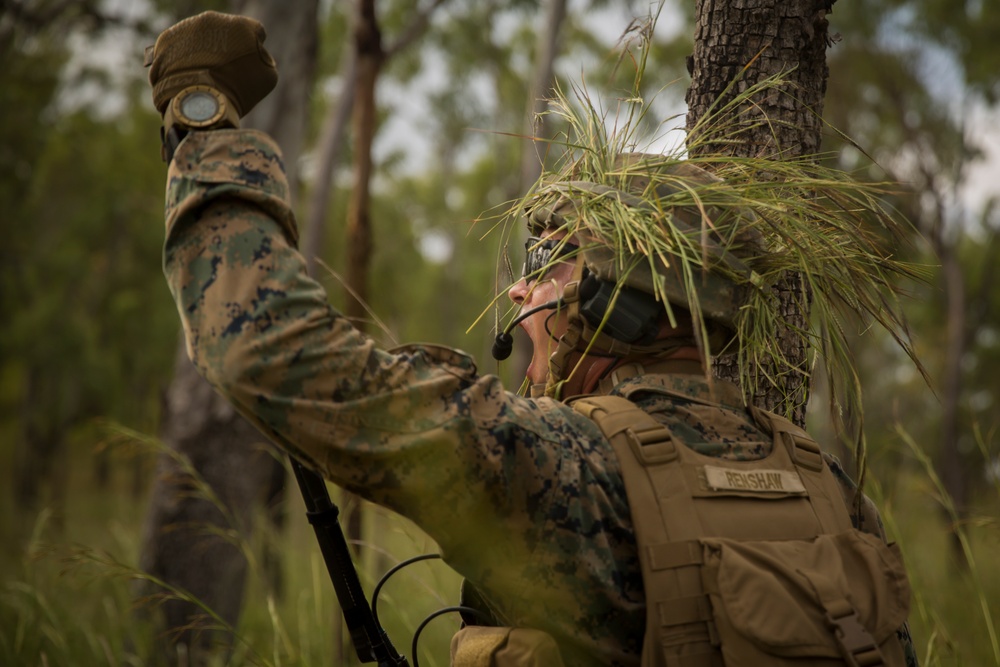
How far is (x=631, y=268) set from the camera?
177 centimetres

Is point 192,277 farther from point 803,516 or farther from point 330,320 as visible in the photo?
point 803,516

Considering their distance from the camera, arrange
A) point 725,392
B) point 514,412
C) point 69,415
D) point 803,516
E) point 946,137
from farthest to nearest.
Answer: point 69,415
point 946,137
point 725,392
point 803,516
point 514,412

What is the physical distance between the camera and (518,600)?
162 centimetres

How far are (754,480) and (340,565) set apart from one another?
33.0 inches

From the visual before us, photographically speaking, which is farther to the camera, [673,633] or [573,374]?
[573,374]

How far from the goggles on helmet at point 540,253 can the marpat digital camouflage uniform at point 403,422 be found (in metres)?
0.37

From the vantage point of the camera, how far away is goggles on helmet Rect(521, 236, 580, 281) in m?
1.92

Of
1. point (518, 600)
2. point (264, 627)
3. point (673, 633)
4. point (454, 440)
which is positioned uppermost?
point (454, 440)

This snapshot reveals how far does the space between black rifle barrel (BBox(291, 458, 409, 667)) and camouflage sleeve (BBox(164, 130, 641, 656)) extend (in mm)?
358

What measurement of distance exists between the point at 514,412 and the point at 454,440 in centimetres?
14

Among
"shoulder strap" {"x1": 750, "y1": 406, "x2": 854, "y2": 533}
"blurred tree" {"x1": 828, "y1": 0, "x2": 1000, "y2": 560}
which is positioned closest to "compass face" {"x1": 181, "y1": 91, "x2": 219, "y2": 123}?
"shoulder strap" {"x1": 750, "y1": 406, "x2": 854, "y2": 533}

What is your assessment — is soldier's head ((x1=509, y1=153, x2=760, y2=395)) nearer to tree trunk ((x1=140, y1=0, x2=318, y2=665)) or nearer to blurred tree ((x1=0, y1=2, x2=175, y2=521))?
tree trunk ((x1=140, y1=0, x2=318, y2=665))

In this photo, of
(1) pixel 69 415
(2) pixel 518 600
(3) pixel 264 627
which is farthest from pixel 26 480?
(2) pixel 518 600

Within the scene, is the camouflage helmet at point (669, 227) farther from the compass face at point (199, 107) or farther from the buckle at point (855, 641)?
the compass face at point (199, 107)
